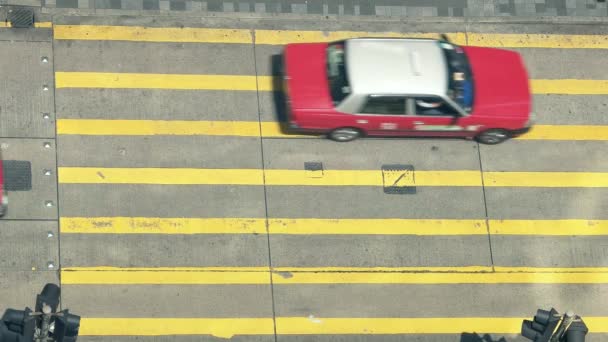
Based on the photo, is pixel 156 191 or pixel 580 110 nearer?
pixel 156 191

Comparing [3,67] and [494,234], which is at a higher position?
[3,67]

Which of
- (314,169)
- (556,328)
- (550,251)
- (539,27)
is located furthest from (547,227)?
(314,169)

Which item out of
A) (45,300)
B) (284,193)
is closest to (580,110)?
(284,193)

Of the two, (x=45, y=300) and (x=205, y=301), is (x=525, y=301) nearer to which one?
(x=205, y=301)

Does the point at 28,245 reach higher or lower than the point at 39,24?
lower

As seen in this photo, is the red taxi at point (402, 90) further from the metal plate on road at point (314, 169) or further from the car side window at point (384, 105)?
the metal plate on road at point (314, 169)

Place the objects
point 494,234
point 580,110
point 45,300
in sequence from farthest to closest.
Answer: point 580,110 < point 494,234 < point 45,300

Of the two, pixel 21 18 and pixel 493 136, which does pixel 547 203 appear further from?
pixel 21 18
